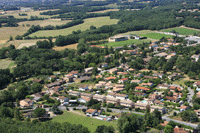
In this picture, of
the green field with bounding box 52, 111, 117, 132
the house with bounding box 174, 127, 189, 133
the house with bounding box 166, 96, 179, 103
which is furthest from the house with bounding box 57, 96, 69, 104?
the house with bounding box 174, 127, 189, 133

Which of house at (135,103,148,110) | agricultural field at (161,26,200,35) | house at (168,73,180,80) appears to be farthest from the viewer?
agricultural field at (161,26,200,35)

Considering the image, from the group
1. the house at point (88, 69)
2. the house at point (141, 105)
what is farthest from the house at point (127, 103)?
the house at point (88, 69)

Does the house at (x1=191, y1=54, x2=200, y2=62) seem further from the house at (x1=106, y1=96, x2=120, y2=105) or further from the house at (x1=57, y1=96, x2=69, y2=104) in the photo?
the house at (x1=57, y1=96, x2=69, y2=104)

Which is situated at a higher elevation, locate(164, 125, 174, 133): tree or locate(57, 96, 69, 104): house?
locate(164, 125, 174, 133): tree

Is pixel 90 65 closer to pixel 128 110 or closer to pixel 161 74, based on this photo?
pixel 161 74

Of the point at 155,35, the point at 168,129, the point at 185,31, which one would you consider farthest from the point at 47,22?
the point at 168,129

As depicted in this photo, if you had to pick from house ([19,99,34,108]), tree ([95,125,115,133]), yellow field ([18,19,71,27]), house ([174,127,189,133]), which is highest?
yellow field ([18,19,71,27])

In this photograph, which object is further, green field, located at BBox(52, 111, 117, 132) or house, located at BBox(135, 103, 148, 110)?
house, located at BBox(135, 103, 148, 110)

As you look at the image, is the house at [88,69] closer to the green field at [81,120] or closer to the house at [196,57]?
the green field at [81,120]

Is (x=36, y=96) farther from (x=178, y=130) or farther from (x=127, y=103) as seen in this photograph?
(x=178, y=130)
